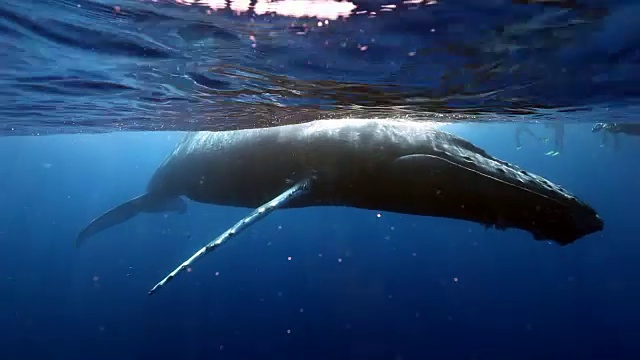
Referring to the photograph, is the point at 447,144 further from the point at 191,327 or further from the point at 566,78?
the point at 191,327

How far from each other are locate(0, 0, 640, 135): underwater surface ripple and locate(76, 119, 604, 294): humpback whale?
1.14m

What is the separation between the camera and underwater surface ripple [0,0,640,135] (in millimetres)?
5445

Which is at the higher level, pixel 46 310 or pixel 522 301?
pixel 522 301

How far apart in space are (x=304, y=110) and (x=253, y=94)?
6.68ft

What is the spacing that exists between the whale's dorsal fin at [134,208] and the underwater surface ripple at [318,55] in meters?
2.83

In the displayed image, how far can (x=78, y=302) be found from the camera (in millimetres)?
38375

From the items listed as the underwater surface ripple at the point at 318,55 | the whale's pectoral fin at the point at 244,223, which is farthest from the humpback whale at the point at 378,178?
the underwater surface ripple at the point at 318,55

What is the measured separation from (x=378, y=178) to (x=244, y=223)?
7.43ft

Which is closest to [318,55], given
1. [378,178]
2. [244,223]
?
[378,178]

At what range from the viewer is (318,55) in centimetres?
715

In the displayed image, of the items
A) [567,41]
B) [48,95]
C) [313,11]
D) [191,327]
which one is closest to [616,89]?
[567,41]

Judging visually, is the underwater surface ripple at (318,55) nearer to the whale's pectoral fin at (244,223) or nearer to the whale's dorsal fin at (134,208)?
the whale's pectoral fin at (244,223)

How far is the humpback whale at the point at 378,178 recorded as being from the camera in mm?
5984

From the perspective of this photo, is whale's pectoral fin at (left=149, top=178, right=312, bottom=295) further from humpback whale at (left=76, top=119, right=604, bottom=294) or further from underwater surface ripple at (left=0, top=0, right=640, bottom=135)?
underwater surface ripple at (left=0, top=0, right=640, bottom=135)
